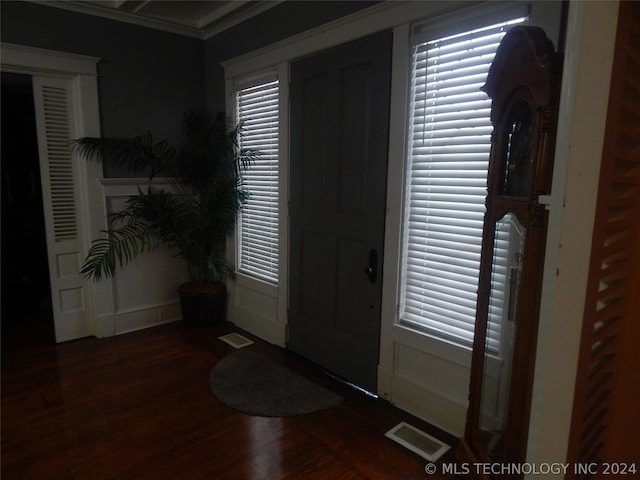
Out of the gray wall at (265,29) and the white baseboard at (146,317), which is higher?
the gray wall at (265,29)

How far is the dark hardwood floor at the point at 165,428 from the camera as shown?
202 centimetres

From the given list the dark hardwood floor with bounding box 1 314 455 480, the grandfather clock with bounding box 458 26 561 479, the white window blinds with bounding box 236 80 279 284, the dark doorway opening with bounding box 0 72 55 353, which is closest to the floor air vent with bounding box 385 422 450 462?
the dark hardwood floor with bounding box 1 314 455 480

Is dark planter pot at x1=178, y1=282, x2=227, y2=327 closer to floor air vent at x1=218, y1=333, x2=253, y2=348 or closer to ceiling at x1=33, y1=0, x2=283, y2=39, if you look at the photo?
floor air vent at x1=218, y1=333, x2=253, y2=348

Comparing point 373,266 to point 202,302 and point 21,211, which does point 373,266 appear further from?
point 21,211

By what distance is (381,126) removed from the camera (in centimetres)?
248

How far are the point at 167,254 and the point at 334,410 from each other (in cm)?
230

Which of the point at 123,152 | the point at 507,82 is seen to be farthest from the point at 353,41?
the point at 123,152

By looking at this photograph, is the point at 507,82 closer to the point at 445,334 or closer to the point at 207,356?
the point at 445,334

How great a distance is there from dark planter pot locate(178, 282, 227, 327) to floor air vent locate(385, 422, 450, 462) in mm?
2118

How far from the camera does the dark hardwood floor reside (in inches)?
79.6

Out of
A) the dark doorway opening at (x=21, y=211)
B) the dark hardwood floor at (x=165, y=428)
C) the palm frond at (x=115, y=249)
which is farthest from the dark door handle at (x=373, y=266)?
the dark doorway opening at (x=21, y=211)

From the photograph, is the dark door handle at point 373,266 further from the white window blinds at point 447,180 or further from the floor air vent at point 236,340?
the floor air vent at point 236,340

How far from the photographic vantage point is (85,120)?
338cm

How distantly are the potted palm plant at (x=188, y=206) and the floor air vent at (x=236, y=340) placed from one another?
0.32 m
